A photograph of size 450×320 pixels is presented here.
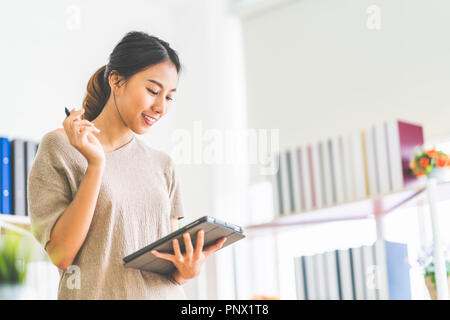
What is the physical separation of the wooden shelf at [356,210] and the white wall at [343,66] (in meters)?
0.30

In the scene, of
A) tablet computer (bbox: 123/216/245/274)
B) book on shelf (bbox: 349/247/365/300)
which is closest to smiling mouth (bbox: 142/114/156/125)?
tablet computer (bbox: 123/216/245/274)

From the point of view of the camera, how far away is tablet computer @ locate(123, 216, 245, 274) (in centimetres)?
93

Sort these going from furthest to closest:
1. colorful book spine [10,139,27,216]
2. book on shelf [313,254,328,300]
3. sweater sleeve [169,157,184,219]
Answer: book on shelf [313,254,328,300]
colorful book spine [10,139,27,216]
sweater sleeve [169,157,184,219]

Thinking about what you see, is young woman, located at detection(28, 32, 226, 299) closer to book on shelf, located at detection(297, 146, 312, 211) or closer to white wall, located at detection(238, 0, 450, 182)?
book on shelf, located at detection(297, 146, 312, 211)

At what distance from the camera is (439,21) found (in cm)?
252

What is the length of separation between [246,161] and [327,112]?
476mm

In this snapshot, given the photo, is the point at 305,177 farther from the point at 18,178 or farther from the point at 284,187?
the point at 18,178

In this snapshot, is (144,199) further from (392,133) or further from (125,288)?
(392,133)

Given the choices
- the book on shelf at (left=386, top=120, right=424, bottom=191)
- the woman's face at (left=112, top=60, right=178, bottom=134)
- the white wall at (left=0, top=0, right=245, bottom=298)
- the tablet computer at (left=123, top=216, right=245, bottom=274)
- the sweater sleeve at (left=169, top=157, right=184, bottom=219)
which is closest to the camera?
the tablet computer at (left=123, top=216, right=245, bottom=274)

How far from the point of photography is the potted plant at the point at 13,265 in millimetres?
695

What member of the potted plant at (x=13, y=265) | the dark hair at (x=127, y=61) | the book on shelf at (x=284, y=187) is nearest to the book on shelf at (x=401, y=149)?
the book on shelf at (x=284, y=187)

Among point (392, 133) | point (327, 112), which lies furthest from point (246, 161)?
point (392, 133)

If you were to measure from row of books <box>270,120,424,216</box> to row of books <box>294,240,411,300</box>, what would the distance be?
0.23m

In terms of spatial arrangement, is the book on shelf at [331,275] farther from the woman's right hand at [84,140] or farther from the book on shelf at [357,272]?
the woman's right hand at [84,140]
